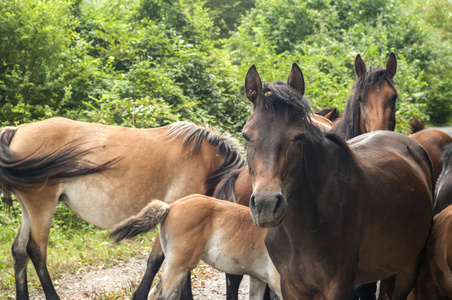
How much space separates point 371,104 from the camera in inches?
227

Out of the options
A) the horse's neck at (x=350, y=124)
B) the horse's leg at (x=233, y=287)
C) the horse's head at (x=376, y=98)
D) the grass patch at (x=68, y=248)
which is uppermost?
the horse's head at (x=376, y=98)

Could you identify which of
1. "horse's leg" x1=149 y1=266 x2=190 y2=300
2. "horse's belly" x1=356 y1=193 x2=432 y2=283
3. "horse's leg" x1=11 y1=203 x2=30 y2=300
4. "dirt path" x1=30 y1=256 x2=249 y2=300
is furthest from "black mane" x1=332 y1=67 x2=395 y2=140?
"horse's leg" x1=11 y1=203 x2=30 y2=300

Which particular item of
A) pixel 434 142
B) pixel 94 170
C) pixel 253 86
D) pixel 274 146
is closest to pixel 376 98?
pixel 434 142

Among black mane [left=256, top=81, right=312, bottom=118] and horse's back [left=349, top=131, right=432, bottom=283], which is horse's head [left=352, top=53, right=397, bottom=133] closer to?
horse's back [left=349, top=131, right=432, bottom=283]

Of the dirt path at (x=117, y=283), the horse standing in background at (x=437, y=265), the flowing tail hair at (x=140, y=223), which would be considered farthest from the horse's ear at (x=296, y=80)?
the dirt path at (x=117, y=283)

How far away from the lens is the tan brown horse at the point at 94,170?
5.56 m

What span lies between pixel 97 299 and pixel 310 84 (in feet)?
31.4

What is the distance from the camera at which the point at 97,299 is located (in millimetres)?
5781

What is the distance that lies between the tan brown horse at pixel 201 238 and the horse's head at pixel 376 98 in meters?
1.87

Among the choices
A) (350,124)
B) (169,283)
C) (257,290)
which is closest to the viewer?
(169,283)

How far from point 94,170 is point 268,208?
3.42 m

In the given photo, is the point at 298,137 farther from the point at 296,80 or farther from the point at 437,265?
the point at 437,265

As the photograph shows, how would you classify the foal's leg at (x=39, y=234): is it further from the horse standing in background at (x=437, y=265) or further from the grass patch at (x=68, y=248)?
the horse standing in background at (x=437, y=265)

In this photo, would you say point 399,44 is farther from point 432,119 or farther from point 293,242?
point 293,242
